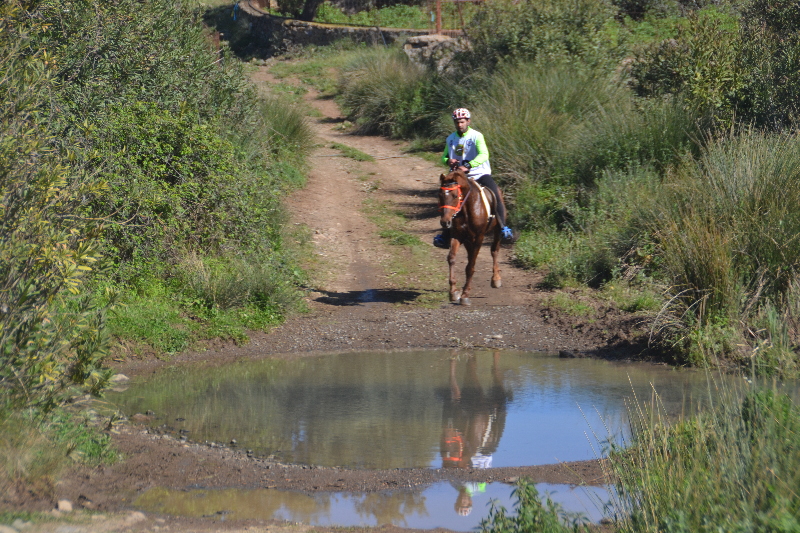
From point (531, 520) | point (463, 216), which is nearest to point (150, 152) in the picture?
point (463, 216)

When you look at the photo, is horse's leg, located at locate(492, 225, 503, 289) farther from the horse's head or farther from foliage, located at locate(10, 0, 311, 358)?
foliage, located at locate(10, 0, 311, 358)

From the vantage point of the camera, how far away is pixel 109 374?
5828 millimetres

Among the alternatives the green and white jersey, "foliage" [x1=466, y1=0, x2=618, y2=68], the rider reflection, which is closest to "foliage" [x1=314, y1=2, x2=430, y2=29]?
"foliage" [x1=466, y1=0, x2=618, y2=68]

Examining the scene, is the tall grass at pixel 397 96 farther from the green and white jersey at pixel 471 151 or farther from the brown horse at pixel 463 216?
the brown horse at pixel 463 216

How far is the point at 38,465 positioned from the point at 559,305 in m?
7.98

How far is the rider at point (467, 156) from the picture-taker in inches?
476

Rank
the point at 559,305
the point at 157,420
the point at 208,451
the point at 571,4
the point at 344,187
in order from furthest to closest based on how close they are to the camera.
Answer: the point at 571,4, the point at 344,187, the point at 559,305, the point at 157,420, the point at 208,451

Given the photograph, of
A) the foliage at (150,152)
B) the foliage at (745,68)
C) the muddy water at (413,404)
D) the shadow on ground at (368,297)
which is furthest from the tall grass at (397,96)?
the muddy water at (413,404)

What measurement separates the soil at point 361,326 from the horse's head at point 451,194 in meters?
1.48

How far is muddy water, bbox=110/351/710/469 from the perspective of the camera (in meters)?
7.21

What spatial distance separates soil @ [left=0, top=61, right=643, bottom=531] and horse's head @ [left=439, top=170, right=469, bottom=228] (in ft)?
4.85

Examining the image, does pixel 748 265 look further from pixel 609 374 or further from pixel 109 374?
pixel 109 374

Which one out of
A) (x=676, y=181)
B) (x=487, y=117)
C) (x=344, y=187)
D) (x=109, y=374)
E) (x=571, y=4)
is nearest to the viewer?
(x=109, y=374)

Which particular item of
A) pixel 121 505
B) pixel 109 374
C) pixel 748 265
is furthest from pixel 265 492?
pixel 748 265
